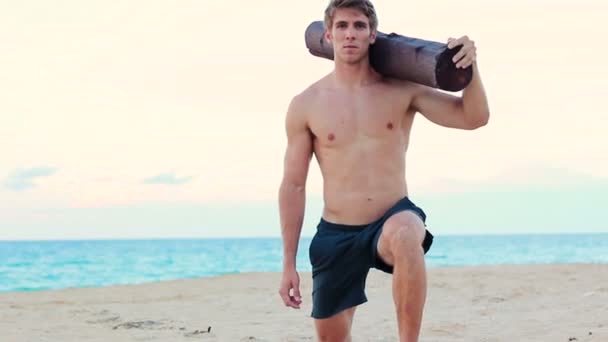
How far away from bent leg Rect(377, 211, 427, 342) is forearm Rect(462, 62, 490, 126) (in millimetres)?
601

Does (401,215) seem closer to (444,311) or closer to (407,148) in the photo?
(407,148)

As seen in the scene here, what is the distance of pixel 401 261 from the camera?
4.32 meters

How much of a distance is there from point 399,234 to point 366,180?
0.50 meters

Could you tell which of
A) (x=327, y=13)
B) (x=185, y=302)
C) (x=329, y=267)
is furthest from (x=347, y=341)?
(x=185, y=302)

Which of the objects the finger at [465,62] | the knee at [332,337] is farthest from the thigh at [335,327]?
the finger at [465,62]

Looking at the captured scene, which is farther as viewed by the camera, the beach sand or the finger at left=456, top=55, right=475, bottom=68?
the beach sand

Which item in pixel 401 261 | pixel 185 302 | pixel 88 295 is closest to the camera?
pixel 401 261

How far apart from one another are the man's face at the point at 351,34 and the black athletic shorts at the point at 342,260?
0.83 metres

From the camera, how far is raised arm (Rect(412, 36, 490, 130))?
4312mm

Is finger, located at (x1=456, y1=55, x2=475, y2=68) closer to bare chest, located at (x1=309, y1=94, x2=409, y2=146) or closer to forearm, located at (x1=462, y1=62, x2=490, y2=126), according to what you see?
forearm, located at (x1=462, y1=62, x2=490, y2=126)

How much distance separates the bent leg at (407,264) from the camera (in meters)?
4.31

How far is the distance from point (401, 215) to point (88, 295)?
872 centimetres

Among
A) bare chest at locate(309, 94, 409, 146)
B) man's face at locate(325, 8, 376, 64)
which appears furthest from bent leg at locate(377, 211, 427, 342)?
man's face at locate(325, 8, 376, 64)

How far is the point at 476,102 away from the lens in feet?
14.6
